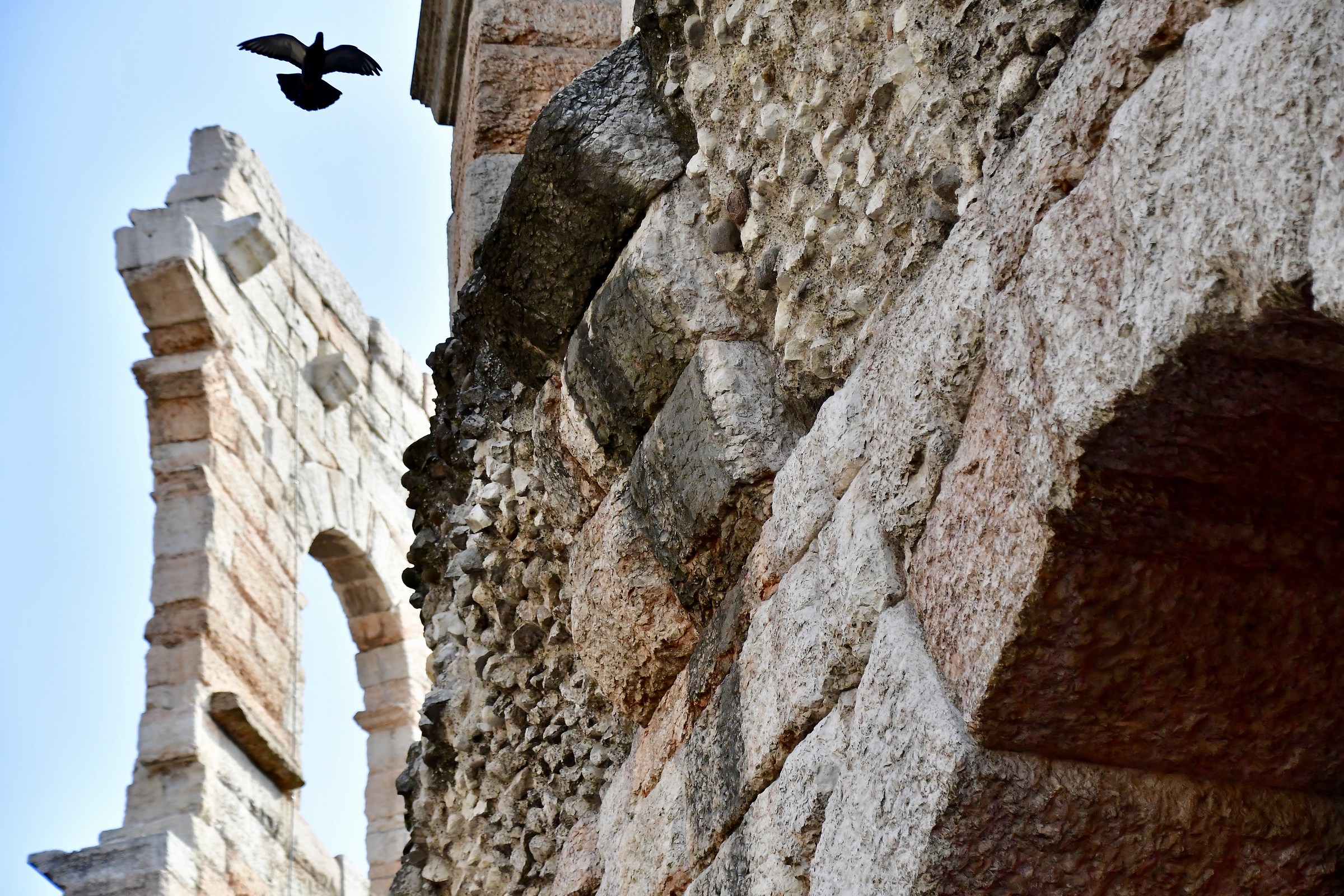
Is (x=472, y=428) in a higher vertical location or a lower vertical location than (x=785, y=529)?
higher

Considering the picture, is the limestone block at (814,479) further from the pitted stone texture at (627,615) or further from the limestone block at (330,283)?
the limestone block at (330,283)

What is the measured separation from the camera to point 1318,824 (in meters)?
1.64

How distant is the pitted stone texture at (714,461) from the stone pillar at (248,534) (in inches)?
191

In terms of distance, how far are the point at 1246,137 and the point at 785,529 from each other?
104 centimetres

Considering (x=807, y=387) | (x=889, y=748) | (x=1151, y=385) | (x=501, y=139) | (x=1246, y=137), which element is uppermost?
(x=501, y=139)

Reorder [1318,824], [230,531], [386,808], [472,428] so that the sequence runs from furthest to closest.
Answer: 1. [386,808]
2. [230,531]
3. [472,428]
4. [1318,824]

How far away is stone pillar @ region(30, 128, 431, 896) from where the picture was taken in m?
7.01

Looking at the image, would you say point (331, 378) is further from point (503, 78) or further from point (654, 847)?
point (654, 847)

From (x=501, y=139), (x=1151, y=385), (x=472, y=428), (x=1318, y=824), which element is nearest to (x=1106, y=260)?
(x=1151, y=385)

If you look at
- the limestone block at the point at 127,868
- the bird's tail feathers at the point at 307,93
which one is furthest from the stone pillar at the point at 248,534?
the bird's tail feathers at the point at 307,93

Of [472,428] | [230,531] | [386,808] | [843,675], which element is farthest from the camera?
[386,808]

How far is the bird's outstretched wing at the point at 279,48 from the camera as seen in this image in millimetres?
6684

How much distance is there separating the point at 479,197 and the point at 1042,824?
295 centimetres

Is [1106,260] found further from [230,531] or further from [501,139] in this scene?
[230,531]
